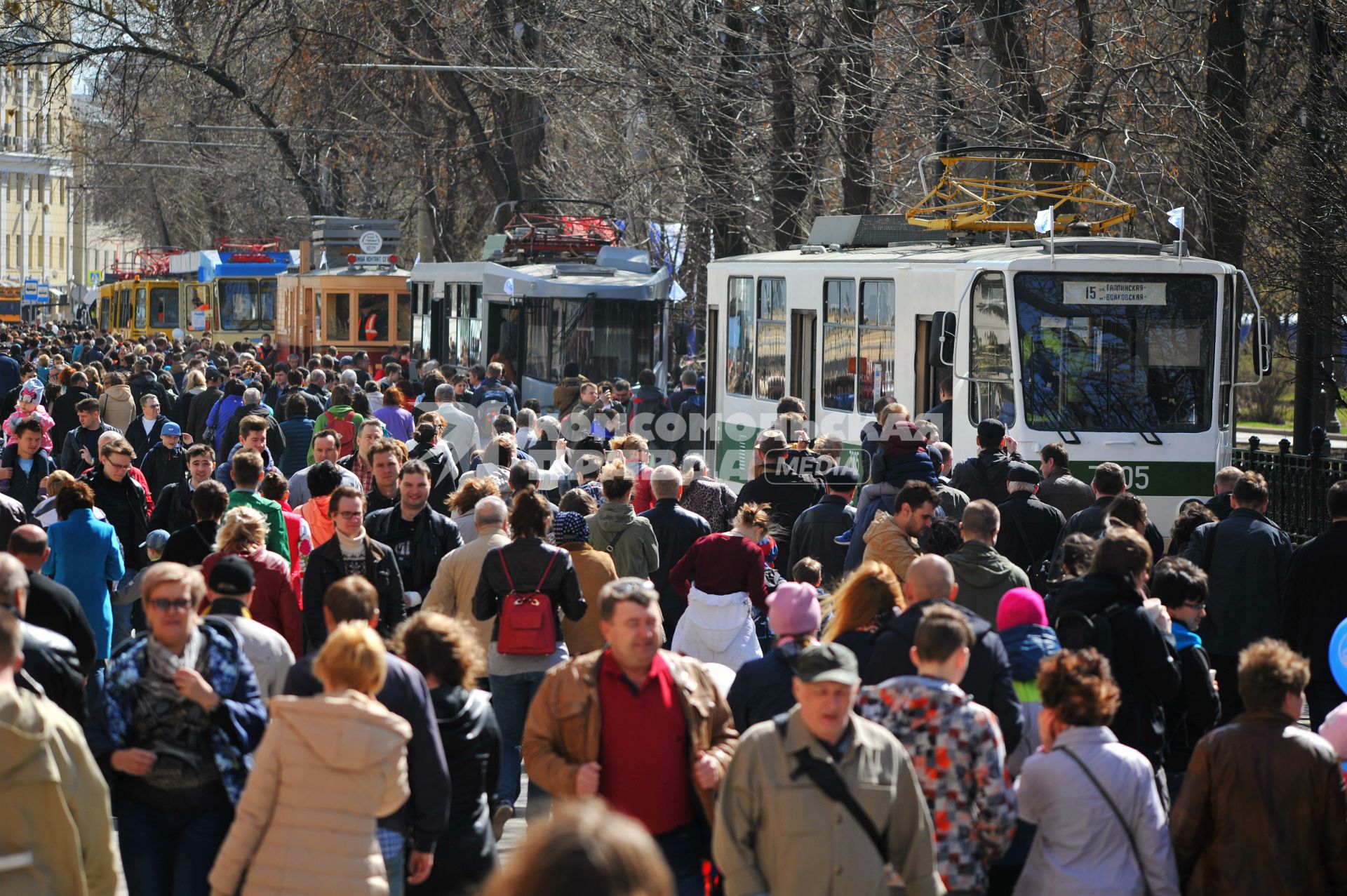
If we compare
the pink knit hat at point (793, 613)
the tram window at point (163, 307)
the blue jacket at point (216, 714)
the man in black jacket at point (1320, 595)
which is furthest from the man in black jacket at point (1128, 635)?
the tram window at point (163, 307)

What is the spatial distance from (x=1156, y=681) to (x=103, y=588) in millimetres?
5210

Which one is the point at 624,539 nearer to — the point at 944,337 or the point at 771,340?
the point at 944,337

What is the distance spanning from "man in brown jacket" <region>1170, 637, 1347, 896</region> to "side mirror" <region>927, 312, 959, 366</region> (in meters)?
8.19

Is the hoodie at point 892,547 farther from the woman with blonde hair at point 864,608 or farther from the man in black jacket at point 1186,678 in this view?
the woman with blonde hair at point 864,608

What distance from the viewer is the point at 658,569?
33.6 feet

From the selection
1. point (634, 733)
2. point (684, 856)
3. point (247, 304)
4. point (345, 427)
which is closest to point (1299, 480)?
point (345, 427)

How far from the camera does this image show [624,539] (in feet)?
32.3

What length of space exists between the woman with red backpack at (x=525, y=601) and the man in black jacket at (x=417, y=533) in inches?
43.9

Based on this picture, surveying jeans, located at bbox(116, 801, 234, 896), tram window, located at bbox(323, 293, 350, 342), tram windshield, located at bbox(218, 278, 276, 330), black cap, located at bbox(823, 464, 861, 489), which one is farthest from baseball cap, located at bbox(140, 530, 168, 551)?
tram windshield, located at bbox(218, 278, 276, 330)

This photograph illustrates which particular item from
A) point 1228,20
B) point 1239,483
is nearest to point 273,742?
point 1239,483

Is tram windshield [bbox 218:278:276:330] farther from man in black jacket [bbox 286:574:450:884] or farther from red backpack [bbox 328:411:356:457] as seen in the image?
man in black jacket [bbox 286:574:450:884]

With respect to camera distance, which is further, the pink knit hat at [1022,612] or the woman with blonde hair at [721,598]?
the woman with blonde hair at [721,598]

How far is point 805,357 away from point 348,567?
31.9ft

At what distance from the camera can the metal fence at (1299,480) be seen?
16234 millimetres
